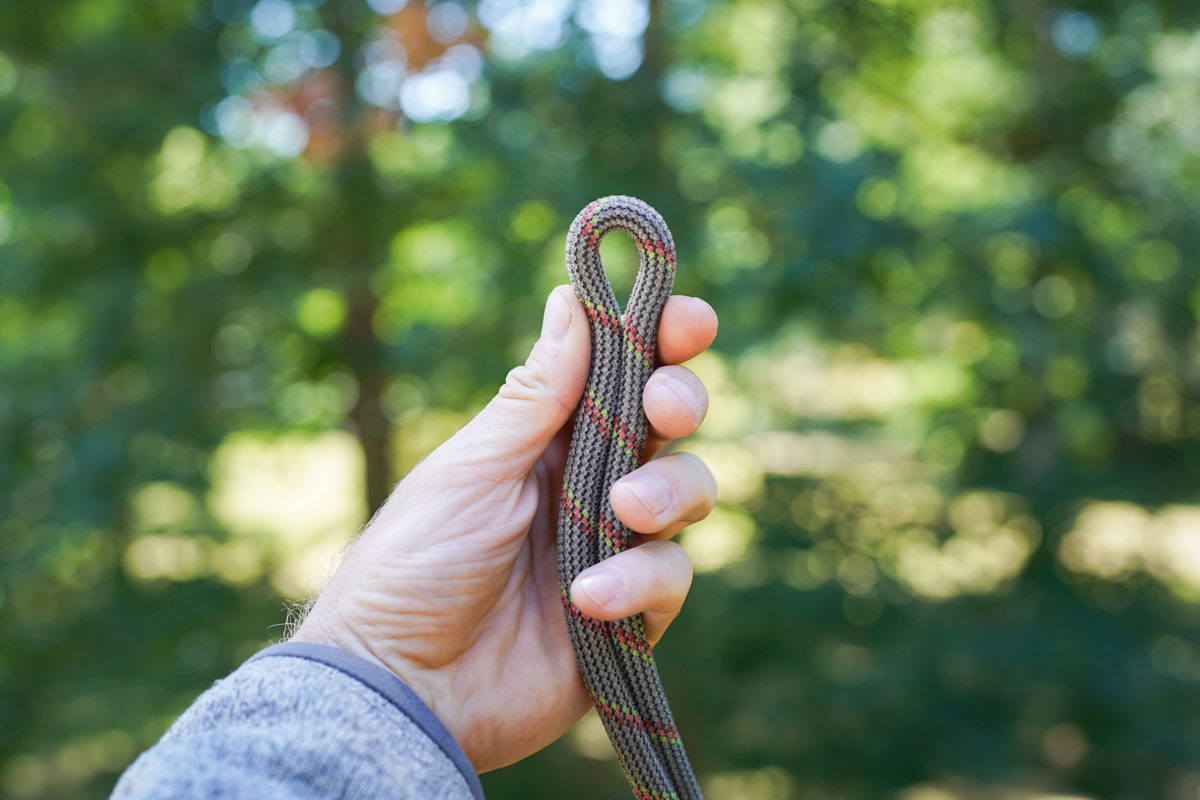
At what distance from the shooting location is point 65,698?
3586 mm

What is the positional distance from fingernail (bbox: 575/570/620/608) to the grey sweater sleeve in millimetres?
259

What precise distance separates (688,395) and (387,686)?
574 mm

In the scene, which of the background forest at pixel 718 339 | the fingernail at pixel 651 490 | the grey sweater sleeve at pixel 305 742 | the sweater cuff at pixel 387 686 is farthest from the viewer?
the background forest at pixel 718 339

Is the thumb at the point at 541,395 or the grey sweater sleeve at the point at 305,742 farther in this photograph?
the thumb at the point at 541,395

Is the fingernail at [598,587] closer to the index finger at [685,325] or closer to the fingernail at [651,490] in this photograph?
the fingernail at [651,490]

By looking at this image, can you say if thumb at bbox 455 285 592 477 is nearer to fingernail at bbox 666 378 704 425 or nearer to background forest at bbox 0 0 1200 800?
fingernail at bbox 666 378 704 425

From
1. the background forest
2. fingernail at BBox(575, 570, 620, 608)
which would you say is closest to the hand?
fingernail at BBox(575, 570, 620, 608)

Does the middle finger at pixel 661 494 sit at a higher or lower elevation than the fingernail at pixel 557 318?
lower

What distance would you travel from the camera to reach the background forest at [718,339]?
10.8 ft

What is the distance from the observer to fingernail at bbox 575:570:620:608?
3.51 feet

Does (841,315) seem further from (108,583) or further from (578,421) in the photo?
(108,583)

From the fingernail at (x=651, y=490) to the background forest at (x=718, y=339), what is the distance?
229 centimetres

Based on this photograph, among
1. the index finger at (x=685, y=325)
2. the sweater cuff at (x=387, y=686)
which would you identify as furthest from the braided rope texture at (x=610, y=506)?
the sweater cuff at (x=387, y=686)

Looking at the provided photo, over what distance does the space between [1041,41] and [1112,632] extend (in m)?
3.40
